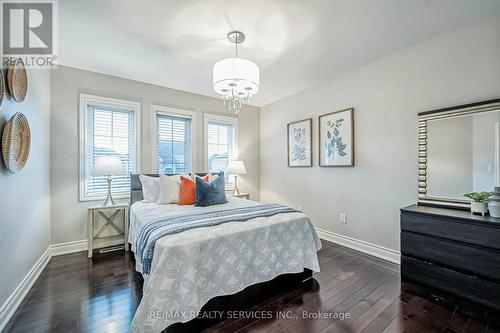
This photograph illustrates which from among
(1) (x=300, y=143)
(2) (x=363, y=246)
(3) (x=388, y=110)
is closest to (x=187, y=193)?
(1) (x=300, y=143)

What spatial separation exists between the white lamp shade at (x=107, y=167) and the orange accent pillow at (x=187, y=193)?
2.89ft

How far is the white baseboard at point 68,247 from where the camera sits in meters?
2.84

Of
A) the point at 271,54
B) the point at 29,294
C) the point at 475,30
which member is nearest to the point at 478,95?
the point at 475,30

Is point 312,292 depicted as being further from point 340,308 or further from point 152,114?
point 152,114

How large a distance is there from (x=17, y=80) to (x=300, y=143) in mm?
3551

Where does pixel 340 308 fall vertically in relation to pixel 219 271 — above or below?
below

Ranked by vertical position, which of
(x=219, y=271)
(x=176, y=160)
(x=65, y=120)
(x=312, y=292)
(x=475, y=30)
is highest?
(x=475, y=30)

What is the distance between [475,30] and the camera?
208 centimetres

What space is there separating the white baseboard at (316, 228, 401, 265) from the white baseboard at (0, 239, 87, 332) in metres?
3.55

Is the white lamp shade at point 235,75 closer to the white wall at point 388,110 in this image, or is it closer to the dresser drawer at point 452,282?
the white wall at point 388,110

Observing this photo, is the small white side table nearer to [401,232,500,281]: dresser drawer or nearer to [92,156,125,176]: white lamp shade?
[92,156,125,176]: white lamp shade

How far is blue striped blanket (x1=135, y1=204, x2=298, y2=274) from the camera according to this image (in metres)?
1.58

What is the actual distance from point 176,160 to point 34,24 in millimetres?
2328

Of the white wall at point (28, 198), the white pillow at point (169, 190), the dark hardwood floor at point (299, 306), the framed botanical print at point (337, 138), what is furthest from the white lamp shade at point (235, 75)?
the dark hardwood floor at point (299, 306)
